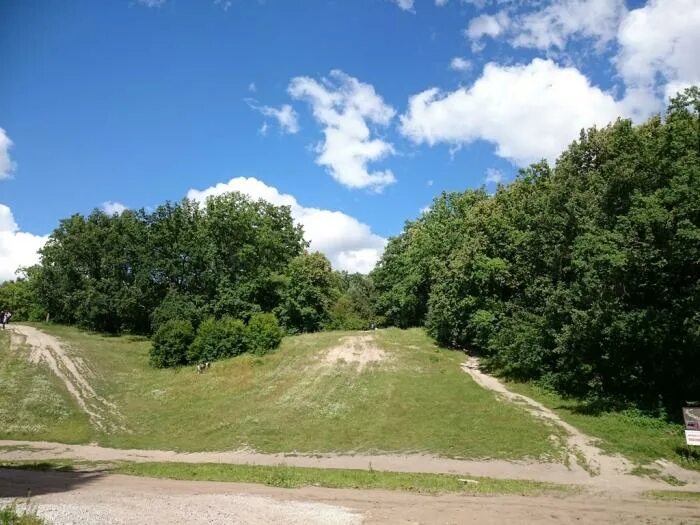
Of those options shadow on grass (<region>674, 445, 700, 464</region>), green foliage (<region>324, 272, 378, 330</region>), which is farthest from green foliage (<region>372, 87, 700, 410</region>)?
green foliage (<region>324, 272, 378, 330</region>)

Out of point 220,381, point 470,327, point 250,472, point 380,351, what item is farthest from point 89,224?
point 250,472

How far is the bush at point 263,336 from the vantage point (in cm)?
5128

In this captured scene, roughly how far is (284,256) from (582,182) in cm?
4307

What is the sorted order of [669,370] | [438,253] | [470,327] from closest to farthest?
1. [669,370]
2. [470,327]
3. [438,253]

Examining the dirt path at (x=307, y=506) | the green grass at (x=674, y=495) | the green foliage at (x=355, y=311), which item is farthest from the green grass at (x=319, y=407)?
the green foliage at (x=355, y=311)

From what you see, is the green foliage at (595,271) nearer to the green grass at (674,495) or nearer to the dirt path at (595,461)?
the dirt path at (595,461)

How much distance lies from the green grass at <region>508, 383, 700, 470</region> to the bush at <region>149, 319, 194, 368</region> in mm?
34396

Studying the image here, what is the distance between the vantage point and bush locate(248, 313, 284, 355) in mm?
51281

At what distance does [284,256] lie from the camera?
2840 inches

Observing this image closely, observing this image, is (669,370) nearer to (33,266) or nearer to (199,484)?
(199,484)

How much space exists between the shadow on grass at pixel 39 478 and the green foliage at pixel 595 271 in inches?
1042

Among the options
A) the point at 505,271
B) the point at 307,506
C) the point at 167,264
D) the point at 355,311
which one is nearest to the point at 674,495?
the point at 307,506

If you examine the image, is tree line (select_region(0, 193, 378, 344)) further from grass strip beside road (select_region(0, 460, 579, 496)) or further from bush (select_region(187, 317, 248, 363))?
grass strip beside road (select_region(0, 460, 579, 496))

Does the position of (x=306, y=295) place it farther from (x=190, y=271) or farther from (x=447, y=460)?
(x=447, y=460)
